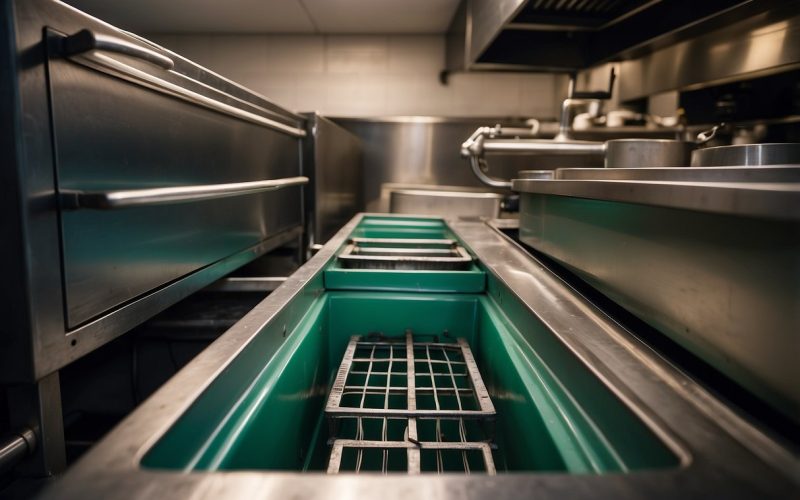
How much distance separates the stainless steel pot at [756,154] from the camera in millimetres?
748

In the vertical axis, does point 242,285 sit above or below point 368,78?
below

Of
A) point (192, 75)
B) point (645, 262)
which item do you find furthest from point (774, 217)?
point (192, 75)

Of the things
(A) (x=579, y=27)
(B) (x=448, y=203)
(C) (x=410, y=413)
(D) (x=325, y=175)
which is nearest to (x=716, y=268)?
(C) (x=410, y=413)

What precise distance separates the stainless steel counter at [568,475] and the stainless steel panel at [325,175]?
2.13 meters

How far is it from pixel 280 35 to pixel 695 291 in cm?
462

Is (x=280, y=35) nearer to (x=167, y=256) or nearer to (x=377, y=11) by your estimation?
(x=377, y=11)

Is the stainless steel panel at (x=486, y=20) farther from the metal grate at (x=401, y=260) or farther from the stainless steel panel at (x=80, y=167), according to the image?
the stainless steel panel at (x=80, y=167)

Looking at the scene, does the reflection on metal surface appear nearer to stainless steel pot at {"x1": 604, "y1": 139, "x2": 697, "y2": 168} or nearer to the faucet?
stainless steel pot at {"x1": 604, "y1": 139, "x2": 697, "y2": 168}

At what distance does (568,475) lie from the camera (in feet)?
1.24

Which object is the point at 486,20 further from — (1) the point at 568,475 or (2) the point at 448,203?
(1) the point at 568,475

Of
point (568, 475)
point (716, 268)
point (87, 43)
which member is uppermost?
point (87, 43)

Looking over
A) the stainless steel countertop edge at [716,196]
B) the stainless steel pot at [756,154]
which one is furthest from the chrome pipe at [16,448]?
the stainless steel pot at [756,154]

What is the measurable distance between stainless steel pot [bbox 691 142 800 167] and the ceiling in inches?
124

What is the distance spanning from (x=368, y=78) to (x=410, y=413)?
4.13 meters
